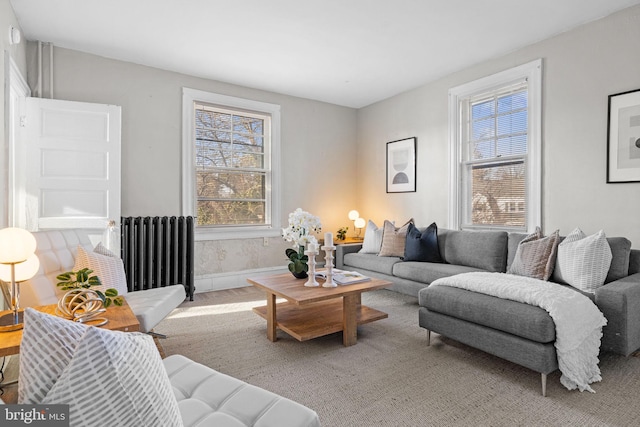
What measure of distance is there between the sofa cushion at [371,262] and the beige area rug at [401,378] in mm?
918

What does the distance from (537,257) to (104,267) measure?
3.29 m

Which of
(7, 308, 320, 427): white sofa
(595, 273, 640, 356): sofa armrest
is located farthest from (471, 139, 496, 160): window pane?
(7, 308, 320, 427): white sofa

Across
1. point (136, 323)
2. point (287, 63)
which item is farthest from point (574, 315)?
point (287, 63)

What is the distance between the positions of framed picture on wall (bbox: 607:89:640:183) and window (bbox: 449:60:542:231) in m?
0.59

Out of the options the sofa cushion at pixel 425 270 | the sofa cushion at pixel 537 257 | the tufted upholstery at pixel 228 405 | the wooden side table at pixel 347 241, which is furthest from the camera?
the wooden side table at pixel 347 241

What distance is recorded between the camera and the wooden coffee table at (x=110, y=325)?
4.73 ft

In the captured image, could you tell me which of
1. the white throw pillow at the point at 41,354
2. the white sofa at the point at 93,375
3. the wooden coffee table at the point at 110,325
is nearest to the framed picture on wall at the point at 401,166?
the wooden coffee table at the point at 110,325

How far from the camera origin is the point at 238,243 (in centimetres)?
466

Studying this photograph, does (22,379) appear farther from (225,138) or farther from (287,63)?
(225,138)

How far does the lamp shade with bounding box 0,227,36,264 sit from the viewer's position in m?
1.71

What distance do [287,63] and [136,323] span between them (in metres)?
3.19

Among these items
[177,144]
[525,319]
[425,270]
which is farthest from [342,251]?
[525,319]

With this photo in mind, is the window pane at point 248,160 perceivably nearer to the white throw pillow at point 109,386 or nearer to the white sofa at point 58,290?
the white sofa at point 58,290

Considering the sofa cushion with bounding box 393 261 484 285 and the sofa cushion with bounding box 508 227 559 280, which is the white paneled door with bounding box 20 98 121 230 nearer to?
the sofa cushion with bounding box 393 261 484 285
